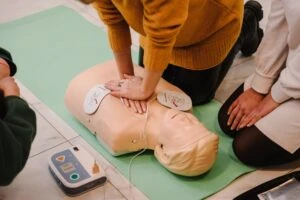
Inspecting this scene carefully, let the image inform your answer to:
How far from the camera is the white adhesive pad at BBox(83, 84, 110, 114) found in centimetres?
124

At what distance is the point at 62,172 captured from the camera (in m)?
1.13

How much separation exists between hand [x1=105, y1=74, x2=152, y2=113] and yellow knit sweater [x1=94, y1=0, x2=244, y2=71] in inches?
4.2

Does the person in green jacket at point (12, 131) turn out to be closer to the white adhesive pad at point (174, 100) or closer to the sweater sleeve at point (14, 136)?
the sweater sleeve at point (14, 136)

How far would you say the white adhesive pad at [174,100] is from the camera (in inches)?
48.4

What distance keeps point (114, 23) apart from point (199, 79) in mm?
335

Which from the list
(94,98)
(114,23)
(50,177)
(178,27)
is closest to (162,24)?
(178,27)

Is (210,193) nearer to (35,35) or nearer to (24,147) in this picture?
(24,147)

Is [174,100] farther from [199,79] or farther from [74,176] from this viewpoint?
[74,176]

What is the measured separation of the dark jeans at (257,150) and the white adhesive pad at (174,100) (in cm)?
18

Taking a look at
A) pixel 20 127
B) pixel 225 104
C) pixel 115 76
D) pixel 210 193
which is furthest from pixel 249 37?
pixel 20 127

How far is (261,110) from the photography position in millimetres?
1205

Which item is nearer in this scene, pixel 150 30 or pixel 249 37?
pixel 150 30

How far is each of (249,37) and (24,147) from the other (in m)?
0.96

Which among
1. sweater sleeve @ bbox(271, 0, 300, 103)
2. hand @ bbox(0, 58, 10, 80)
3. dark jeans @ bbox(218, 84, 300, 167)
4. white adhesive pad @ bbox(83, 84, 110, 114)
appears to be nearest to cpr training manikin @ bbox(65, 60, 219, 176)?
white adhesive pad @ bbox(83, 84, 110, 114)
